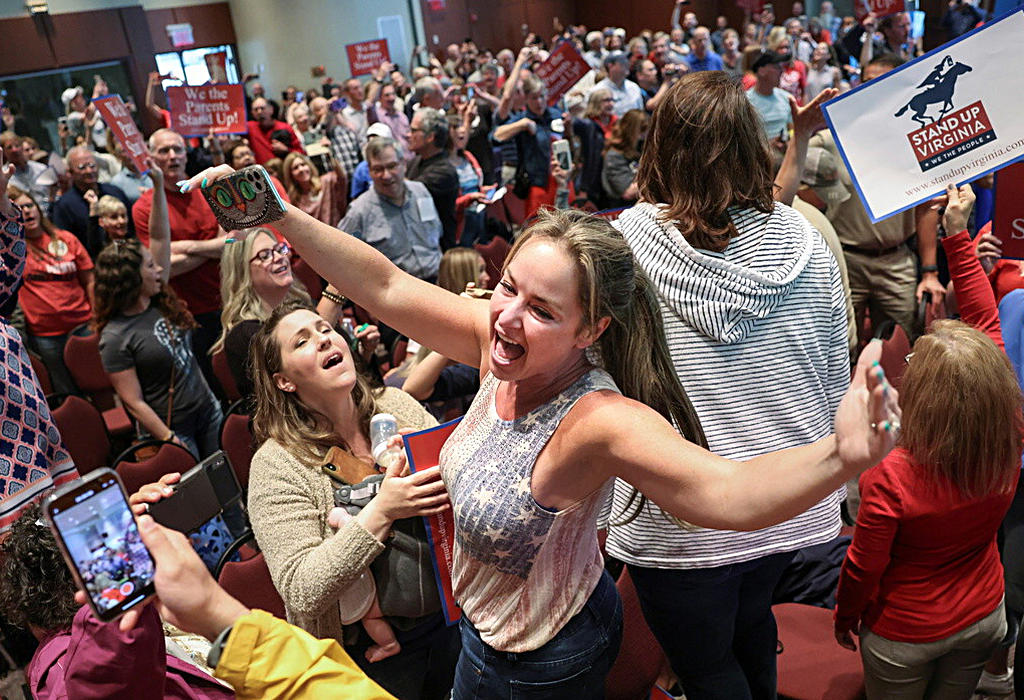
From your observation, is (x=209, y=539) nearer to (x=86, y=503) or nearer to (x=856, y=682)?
(x=86, y=503)

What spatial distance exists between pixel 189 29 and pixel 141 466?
16.5m

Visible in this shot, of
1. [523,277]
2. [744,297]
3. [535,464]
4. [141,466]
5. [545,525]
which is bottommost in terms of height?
[141,466]

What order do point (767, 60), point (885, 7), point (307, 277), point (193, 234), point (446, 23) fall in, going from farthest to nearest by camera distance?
point (446, 23), point (885, 7), point (767, 60), point (307, 277), point (193, 234)

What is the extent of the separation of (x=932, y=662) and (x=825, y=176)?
8.62 feet

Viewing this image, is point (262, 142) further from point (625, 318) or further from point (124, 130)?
point (625, 318)

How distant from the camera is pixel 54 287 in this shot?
5.29m

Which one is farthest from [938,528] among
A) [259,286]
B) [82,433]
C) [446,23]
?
[446,23]

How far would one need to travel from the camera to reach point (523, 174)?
293 inches

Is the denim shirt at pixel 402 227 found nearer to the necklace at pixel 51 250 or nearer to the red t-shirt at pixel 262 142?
the necklace at pixel 51 250

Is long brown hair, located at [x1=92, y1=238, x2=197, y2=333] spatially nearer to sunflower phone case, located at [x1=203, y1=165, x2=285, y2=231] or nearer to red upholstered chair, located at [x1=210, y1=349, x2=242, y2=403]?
red upholstered chair, located at [x1=210, y1=349, x2=242, y2=403]

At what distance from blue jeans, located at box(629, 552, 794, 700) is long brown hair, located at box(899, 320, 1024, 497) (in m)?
0.42

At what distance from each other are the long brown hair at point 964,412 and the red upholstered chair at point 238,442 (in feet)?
8.33

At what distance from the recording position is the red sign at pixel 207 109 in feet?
21.9

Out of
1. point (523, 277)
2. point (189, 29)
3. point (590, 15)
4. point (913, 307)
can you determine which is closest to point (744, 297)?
point (523, 277)
